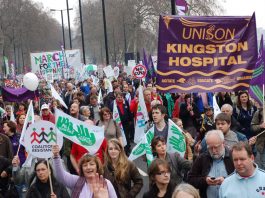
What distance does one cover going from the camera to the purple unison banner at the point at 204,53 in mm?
6953

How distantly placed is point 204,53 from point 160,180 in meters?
2.85

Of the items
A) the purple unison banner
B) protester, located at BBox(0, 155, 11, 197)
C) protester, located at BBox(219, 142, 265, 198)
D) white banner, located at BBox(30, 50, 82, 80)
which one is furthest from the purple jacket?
white banner, located at BBox(30, 50, 82, 80)

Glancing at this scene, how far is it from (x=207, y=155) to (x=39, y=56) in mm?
23078

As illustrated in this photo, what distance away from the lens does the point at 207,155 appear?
489 cm

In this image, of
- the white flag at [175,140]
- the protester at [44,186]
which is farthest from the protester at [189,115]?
the protester at [44,186]

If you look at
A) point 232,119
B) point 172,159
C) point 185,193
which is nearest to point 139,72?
point 232,119

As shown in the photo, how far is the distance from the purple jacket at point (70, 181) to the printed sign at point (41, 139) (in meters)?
0.29

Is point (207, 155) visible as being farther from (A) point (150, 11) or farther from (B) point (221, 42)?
(A) point (150, 11)

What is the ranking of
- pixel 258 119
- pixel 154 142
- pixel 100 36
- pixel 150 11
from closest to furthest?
pixel 154 142, pixel 258 119, pixel 150 11, pixel 100 36

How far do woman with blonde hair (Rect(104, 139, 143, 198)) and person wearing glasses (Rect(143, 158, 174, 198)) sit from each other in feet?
1.95

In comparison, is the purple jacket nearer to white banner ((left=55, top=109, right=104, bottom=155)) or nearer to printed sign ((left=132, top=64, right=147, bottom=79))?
white banner ((left=55, top=109, right=104, bottom=155))

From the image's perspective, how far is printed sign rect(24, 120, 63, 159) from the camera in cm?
543

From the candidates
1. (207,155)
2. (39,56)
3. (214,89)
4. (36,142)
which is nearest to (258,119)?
(214,89)

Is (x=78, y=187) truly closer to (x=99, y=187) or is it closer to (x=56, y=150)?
(x=99, y=187)
